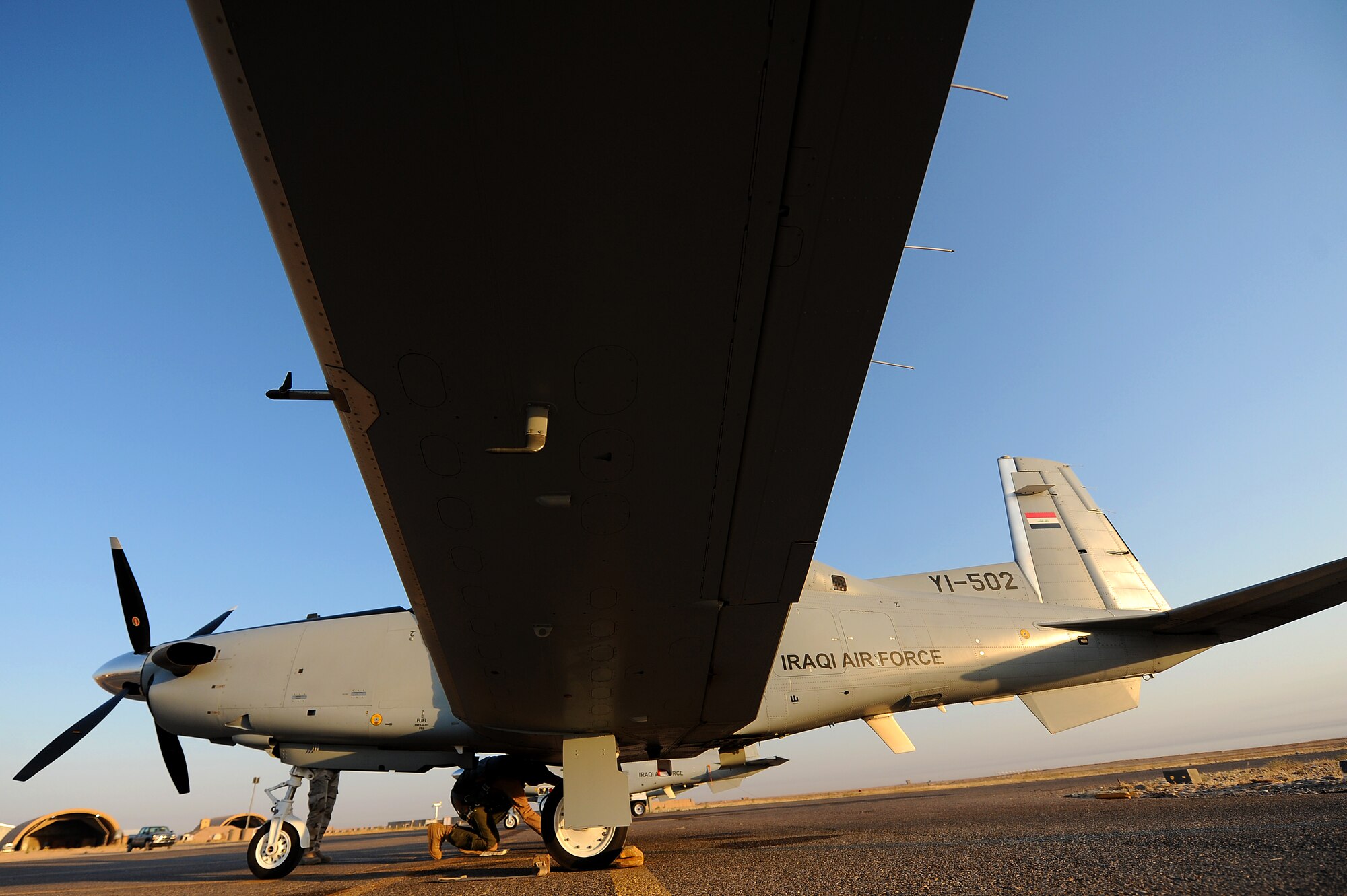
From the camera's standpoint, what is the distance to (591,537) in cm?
358

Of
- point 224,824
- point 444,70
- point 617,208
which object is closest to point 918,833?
point 617,208

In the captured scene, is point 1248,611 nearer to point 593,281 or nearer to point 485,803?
point 593,281

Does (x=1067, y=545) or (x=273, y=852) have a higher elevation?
(x=1067, y=545)

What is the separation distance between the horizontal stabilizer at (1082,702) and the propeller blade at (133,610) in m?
12.3

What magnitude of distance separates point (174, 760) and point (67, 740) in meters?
1.58

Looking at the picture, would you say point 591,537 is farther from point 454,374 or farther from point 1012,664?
point 1012,664

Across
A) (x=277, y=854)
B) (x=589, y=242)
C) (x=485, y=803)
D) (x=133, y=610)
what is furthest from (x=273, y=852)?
(x=589, y=242)

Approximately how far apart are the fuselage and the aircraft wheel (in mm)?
911

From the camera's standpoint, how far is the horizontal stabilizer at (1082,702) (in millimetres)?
8258

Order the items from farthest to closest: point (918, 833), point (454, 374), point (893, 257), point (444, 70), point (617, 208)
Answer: point (918, 833)
point (454, 374)
point (893, 257)
point (617, 208)
point (444, 70)

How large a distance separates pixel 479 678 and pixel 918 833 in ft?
19.1

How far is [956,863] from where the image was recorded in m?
4.61

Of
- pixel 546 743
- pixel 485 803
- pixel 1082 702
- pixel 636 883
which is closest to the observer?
pixel 636 883

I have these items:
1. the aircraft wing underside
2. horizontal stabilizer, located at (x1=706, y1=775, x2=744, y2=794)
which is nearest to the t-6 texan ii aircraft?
the aircraft wing underside
